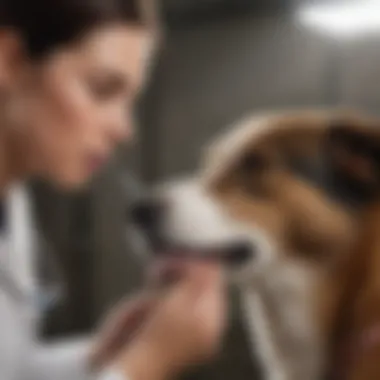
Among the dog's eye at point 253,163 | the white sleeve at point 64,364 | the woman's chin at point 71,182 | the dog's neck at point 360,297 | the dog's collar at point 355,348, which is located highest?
the woman's chin at point 71,182

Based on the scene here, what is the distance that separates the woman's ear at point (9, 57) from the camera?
0.95 meters

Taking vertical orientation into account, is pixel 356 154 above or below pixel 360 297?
above

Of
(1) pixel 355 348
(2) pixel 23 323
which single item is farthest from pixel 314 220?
(2) pixel 23 323

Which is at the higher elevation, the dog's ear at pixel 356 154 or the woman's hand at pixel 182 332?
the dog's ear at pixel 356 154

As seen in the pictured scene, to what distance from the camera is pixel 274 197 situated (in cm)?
93

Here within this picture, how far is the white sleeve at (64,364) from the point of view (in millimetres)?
923

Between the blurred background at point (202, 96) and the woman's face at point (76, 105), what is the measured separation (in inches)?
0.9

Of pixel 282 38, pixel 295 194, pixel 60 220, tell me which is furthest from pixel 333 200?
pixel 60 220

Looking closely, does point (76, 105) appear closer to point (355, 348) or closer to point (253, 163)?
point (253, 163)

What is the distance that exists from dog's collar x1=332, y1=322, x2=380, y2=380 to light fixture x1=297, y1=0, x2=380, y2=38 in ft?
1.19

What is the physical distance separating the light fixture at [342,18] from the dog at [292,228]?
0.11 meters

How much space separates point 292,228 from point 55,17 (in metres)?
0.39

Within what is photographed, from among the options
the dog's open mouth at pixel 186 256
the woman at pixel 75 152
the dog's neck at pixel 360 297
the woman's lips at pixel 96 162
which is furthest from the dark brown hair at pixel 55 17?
the dog's neck at pixel 360 297

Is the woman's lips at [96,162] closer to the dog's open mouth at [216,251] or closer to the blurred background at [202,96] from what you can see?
the blurred background at [202,96]
